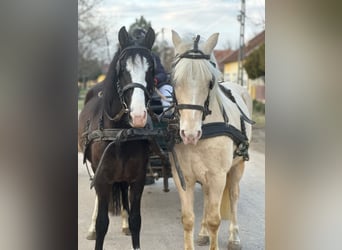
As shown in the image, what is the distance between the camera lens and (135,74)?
1.23 metres

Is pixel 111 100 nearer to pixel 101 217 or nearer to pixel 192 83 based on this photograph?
pixel 192 83

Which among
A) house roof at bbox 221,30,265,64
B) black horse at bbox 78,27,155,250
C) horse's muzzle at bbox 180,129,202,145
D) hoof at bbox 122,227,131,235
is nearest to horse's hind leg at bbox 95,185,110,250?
black horse at bbox 78,27,155,250

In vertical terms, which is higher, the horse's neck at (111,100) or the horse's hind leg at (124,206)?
the horse's neck at (111,100)

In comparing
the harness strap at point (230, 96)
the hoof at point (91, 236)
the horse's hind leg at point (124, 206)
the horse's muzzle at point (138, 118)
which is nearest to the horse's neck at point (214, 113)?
the harness strap at point (230, 96)

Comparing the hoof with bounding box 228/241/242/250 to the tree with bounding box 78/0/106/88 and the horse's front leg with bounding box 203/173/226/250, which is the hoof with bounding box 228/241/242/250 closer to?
the horse's front leg with bounding box 203/173/226/250

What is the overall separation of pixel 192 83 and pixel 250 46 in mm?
293

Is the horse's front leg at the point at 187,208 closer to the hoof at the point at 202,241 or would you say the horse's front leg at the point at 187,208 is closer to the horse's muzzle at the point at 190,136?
the hoof at the point at 202,241

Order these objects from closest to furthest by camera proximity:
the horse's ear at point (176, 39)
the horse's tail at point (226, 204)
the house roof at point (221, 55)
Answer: the horse's ear at point (176, 39) < the house roof at point (221, 55) < the horse's tail at point (226, 204)

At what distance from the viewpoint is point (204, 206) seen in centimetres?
147

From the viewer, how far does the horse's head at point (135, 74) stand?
119cm
